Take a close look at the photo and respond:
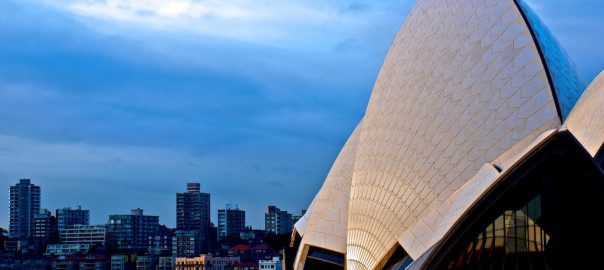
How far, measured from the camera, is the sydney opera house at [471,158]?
69.9ft

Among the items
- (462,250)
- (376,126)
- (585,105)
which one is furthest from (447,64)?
(462,250)

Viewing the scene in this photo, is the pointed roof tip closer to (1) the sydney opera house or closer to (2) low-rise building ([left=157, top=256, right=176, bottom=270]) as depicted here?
(1) the sydney opera house

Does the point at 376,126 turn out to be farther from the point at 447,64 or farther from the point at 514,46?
the point at 514,46

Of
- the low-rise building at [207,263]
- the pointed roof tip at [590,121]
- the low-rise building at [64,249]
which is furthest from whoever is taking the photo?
the low-rise building at [64,249]

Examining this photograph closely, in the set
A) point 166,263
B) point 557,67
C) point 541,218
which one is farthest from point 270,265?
point 541,218

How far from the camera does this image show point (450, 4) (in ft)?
105

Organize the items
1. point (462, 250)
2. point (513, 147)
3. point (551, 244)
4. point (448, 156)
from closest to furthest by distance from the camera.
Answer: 1. point (551, 244)
2. point (462, 250)
3. point (513, 147)
4. point (448, 156)

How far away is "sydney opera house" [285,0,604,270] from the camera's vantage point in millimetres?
21297

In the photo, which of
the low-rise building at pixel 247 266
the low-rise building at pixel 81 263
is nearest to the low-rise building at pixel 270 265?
the low-rise building at pixel 247 266

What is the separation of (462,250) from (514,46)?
7563 millimetres

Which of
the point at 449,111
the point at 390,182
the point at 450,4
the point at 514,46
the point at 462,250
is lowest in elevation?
the point at 462,250

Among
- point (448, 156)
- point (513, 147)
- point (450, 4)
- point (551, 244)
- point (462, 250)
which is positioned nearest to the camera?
point (551, 244)

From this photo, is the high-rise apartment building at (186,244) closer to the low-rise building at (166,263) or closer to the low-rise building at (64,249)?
the low-rise building at (166,263)

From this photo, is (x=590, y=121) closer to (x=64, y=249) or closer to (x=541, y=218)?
(x=541, y=218)
